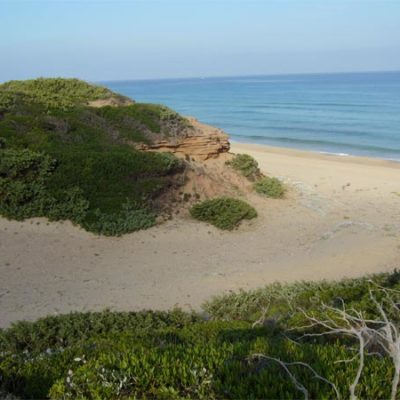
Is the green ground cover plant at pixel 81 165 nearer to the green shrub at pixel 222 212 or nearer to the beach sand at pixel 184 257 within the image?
the beach sand at pixel 184 257

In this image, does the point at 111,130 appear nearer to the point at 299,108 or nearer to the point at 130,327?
the point at 130,327

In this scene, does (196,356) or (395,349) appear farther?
(196,356)

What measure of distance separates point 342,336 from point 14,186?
9926 mm

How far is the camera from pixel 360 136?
127 feet

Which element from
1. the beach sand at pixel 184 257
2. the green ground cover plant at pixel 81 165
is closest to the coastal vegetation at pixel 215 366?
the beach sand at pixel 184 257

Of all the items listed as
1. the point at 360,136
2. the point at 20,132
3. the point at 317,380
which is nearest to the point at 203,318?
the point at 317,380

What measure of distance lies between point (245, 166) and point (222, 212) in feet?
11.7

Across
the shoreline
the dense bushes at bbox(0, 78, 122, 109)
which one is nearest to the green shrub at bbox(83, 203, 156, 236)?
the dense bushes at bbox(0, 78, 122, 109)

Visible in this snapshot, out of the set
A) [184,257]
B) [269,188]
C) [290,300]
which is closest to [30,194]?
[184,257]

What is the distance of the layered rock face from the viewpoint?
1736cm

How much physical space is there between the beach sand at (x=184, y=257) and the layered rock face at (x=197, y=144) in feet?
8.95

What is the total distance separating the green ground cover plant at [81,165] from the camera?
44.5 ft

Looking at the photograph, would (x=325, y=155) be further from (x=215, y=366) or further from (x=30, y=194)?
(x=215, y=366)

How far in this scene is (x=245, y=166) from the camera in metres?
18.0
